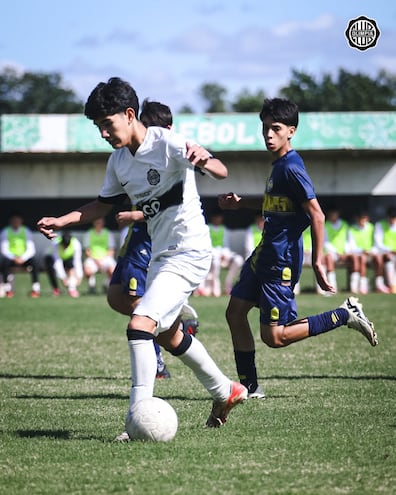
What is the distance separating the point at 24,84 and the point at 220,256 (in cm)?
7971

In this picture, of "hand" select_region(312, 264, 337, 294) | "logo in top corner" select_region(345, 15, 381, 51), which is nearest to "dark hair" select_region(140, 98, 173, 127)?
"hand" select_region(312, 264, 337, 294)

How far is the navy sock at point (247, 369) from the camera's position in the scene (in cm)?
734

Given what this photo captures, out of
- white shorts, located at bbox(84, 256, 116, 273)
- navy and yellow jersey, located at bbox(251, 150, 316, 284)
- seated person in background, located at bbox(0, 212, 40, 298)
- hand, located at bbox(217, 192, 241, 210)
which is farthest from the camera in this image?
white shorts, located at bbox(84, 256, 116, 273)

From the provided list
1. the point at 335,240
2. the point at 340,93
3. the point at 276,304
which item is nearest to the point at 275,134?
the point at 276,304

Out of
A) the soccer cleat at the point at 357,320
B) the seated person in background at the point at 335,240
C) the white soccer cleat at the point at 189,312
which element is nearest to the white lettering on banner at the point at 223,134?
the seated person in background at the point at 335,240

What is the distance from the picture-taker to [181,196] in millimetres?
5699

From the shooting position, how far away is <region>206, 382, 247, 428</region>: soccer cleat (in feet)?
19.4

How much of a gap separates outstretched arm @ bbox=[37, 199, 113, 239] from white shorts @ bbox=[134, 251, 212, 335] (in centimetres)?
62

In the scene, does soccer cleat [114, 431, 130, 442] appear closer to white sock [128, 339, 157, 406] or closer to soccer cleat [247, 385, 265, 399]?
white sock [128, 339, 157, 406]

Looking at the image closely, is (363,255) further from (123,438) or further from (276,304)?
(123,438)

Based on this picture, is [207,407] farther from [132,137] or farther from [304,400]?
[132,137]

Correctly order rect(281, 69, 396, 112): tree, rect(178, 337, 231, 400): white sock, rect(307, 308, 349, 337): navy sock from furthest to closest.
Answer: rect(281, 69, 396, 112): tree → rect(307, 308, 349, 337): navy sock → rect(178, 337, 231, 400): white sock

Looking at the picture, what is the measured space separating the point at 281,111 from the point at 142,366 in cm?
245

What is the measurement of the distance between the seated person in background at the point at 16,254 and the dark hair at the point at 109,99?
53.2ft
